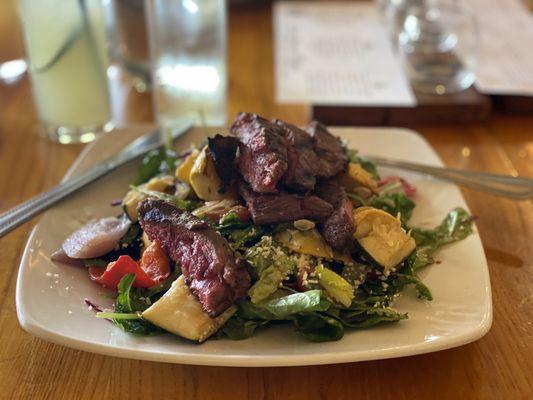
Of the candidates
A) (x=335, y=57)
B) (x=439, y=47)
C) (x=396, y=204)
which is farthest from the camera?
(x=335, y=57)

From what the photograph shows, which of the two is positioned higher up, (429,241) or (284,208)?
(284,208)

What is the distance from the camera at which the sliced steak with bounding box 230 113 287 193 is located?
3.60 feet

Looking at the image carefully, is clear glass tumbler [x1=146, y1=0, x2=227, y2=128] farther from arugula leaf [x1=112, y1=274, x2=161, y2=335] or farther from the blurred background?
arugula leaf [x1=112, y1=274, x2=161, y2=335]

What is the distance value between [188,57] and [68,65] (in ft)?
1.04

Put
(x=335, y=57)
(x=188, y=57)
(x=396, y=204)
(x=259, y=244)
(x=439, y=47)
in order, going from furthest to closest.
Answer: (x=335, y=57), (x=439, y=47), (x=188, y=57), (x=396, y=204), (x=259, y=244)

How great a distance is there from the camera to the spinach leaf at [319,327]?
0.95m

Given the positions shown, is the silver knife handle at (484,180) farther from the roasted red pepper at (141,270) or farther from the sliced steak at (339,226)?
the roasted red pepper at (141,270)

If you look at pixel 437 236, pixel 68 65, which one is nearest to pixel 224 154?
pixel 437 236

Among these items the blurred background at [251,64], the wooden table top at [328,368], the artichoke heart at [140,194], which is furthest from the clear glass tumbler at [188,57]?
the artichoke heart at [140,194]

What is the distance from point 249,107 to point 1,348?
1.12 metres

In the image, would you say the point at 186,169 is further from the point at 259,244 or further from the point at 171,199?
the point at 259,244

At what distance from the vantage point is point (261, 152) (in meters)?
1.13

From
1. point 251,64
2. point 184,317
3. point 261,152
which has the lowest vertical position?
point 251,64

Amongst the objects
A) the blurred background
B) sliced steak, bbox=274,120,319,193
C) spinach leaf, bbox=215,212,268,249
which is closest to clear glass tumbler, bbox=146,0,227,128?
the blurred background
